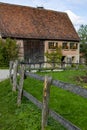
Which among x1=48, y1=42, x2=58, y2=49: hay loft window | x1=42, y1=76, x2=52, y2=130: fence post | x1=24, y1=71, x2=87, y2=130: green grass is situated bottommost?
x1=48, y1=42, x2=58, y2=49: hay loft window

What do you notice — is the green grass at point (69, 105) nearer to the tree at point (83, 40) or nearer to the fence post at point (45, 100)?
the fence post at point (45, 100)

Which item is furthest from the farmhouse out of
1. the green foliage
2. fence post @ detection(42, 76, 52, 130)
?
fence post @ detection(42, 76, 52, 130)

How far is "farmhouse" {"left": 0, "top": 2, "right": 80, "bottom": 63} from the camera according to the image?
39938 millimetres

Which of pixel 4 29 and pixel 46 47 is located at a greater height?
pixel 4 29

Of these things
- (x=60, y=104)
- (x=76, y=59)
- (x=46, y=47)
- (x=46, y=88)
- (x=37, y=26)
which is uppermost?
(x=46, y=88)

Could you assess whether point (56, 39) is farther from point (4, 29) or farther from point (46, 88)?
point (46, 88)

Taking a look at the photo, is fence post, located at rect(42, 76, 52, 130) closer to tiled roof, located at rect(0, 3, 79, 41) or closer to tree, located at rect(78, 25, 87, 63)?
tiled roof, located at rect(0, 3, 79, 41)

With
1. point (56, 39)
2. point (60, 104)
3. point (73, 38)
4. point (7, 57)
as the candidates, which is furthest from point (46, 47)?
point (60, 104)

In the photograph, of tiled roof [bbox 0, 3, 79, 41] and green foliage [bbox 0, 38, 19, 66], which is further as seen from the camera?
tiled roof [bbox 0, 3, 79, 41]

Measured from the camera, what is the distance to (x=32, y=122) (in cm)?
784

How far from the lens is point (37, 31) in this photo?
1656 inches

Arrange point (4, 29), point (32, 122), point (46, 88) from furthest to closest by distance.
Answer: point (4, 29) < point (32, 122) < point (46, 88)

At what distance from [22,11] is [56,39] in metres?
6.35

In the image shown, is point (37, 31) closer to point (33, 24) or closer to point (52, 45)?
point (33, 24)
